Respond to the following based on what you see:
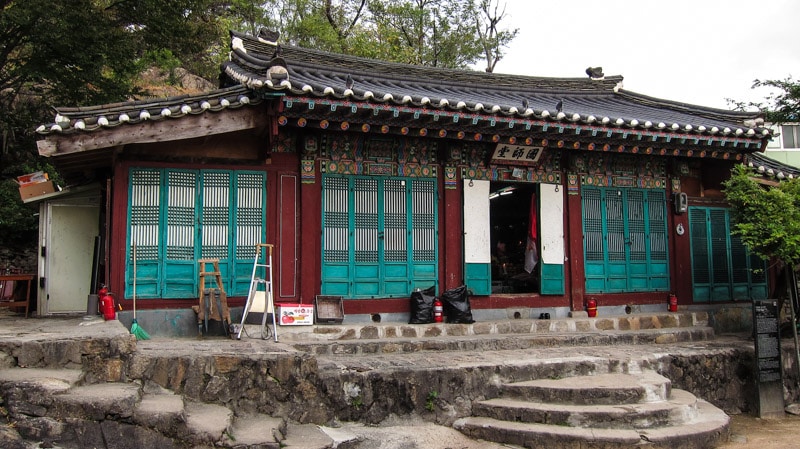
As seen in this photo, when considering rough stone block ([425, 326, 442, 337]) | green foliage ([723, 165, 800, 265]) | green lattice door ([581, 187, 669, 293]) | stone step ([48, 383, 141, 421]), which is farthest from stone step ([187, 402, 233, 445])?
green foliage ([723, 165, 800, 265])

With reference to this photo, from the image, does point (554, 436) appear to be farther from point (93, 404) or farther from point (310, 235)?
point (310, 235)

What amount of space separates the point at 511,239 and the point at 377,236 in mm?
6439

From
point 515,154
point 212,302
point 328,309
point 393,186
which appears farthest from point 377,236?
point 515,154

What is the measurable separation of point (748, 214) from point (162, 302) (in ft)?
31.1

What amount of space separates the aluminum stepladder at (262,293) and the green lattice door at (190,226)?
202mm

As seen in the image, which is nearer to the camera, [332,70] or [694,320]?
[694,320]

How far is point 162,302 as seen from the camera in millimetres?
8961

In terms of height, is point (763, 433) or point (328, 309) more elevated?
point (328, 309)

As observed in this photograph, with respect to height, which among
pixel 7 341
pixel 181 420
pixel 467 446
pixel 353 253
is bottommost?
pixel 467 446

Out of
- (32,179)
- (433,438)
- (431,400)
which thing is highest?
(32,179)

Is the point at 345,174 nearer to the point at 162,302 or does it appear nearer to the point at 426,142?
the point at 426,142

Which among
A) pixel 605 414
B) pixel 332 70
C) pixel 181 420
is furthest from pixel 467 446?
pixel 332 70

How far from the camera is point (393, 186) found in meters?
10.2

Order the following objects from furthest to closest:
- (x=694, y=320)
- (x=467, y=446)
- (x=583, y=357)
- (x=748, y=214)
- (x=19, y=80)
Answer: (x=19, y=80) → (x=694, y=320) → (x=748, y=214) → (x=583, y=357) → (x=467, y=446)
